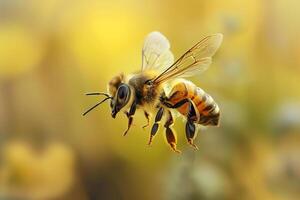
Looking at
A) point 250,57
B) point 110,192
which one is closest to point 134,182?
point 110,192

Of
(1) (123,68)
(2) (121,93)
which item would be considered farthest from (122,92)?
(1) (123,68)

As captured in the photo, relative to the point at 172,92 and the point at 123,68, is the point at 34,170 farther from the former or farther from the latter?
the point at 172,92

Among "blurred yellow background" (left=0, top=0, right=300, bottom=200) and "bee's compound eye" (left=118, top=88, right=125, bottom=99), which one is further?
"blurred yellow background" (left=0, top=0, right=300, bottom=200)

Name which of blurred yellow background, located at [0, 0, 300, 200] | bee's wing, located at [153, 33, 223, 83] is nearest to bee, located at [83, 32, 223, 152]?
bee's wing, located at [153, 33, 223, 83]

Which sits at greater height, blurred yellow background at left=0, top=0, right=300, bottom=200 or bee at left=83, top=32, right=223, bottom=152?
bee at left=83, top=32, right=223, bottom=152

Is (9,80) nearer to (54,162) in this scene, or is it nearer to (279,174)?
(54,162)

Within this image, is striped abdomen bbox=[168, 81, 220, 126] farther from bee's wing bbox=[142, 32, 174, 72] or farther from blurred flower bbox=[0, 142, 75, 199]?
blurred flower bbox=[0, 142, 75, 199]
